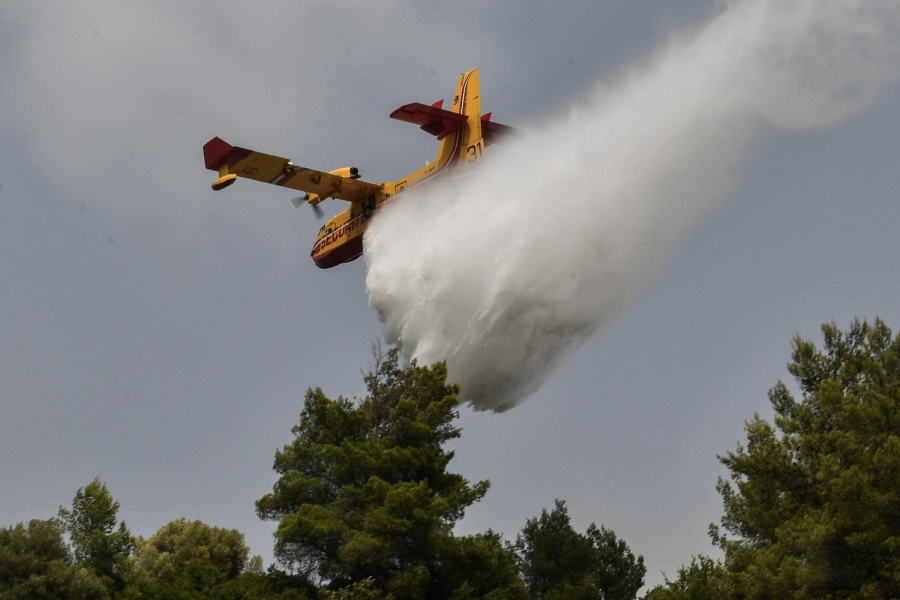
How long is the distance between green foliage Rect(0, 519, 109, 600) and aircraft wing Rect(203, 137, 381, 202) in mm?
11455

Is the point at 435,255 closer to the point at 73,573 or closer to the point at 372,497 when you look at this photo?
the point at 372,497

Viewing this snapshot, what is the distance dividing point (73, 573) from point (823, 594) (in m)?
15.9

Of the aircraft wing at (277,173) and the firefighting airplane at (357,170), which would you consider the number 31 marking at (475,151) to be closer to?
the firefighting airplane at (357,170)

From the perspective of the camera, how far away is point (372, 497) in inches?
1029

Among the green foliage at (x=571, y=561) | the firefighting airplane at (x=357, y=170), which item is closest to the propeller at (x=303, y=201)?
the firefighting airplane at (x=357, y=170)

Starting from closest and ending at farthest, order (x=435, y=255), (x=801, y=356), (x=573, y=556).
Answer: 1. (x=801, y=356)
2. (x=435, y=255)
3. (x=573, y=556)

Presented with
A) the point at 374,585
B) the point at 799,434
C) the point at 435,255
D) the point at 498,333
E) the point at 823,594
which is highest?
the point at 435,255

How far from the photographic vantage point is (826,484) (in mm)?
24359

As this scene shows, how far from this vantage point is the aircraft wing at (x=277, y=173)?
32.3m

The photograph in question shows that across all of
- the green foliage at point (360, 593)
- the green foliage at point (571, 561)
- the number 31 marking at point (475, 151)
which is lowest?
the green foliage at point (360, 593)

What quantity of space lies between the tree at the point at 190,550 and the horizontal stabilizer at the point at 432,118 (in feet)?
63.0

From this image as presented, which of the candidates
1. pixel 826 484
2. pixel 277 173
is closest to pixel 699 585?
pixel 826 484

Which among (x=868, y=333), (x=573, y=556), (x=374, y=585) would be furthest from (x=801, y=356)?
(x=573, y=556)

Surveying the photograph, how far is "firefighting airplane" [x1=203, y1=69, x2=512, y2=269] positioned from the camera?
32.3 m
